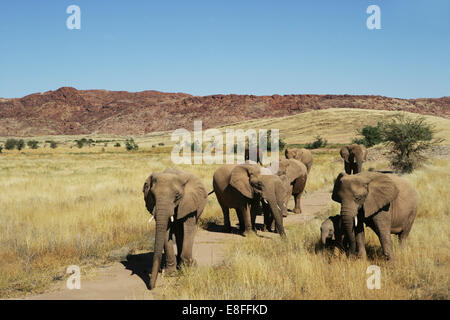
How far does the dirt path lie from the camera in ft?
19.4

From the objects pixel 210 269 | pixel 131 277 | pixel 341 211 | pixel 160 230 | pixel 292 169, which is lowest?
pixel 131 277

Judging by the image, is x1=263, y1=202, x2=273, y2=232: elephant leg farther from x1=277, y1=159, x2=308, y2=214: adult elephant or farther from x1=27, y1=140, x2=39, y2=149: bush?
x1=27, y1=140, x2=39, y2=149: bush

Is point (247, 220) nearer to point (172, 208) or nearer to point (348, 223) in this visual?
point (348, 223)

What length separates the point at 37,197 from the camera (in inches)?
596

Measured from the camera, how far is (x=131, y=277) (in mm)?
6898

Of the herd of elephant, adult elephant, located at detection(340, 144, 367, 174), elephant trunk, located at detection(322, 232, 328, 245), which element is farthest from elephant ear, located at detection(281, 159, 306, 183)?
adult elephant, located at detection(340, 144, 367, 174)

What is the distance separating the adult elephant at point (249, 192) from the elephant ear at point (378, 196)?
3110 mm

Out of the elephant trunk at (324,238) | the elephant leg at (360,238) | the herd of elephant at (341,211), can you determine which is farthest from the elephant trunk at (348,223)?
the elephant trunk at (324,238)

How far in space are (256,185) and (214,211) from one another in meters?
4.18

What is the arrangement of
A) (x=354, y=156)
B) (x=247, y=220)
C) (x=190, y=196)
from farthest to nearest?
(x=354, y=156) < (x=247, y=220) < (x=190, y=196)

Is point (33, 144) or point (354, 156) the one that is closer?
point (354, 156)

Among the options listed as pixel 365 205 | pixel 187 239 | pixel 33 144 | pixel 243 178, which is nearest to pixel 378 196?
pixel 365 205

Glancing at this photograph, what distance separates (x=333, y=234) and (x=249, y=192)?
111 inches

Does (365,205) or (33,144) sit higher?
(33,144)
